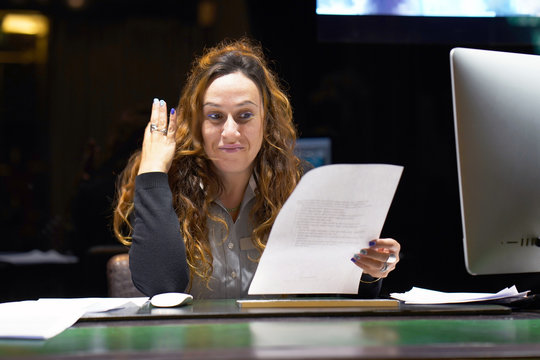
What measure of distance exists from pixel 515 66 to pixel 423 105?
211 cm

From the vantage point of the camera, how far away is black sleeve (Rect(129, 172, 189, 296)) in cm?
146

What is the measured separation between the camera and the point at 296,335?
0.89 metres

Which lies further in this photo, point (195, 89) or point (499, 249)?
point (195, 89)

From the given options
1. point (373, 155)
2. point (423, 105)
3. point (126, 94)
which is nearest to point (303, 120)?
point (373, 155)

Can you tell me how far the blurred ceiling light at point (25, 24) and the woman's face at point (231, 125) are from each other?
5.41 feet

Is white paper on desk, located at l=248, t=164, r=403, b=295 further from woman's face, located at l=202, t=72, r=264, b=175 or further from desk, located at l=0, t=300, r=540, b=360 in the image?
woman's face, located at l=202, t=72, r=264, b=175

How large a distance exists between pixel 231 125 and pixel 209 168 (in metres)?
0.18

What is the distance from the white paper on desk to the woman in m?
0.35

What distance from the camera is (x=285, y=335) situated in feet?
2.91

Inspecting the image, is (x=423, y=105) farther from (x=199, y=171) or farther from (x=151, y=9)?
(x=199, y=171)

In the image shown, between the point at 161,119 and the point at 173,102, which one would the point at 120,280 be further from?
the point at 173,102

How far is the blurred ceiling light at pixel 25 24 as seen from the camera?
9.80 ft

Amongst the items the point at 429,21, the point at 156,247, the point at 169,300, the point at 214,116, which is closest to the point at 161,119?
the point at 214,116

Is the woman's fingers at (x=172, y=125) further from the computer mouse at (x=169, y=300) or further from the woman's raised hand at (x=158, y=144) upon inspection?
the computer mouse at (x=169, y=300)
